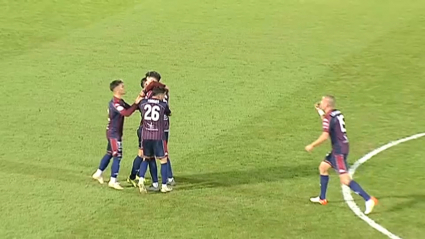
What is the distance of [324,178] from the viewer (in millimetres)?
14844

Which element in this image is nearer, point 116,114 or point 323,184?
point 323,184

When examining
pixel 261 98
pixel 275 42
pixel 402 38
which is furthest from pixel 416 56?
pixel 261 98

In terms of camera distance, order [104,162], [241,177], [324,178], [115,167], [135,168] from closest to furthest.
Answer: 1. [324,178]
2. [115,167]
3. [135,168]
4. [104,162]
5. [241,177]

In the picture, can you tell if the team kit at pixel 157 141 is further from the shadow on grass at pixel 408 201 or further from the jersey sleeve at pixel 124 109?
the shadow on grass at pixel 408 201

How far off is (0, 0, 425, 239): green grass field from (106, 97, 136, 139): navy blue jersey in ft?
3.44

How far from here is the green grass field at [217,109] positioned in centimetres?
1459

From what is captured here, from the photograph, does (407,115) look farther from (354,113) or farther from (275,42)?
(275,42)

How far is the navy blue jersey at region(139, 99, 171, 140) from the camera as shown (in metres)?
14.9

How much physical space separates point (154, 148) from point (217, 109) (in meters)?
5.07

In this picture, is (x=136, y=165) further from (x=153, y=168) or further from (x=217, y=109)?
(x=217, y=109)

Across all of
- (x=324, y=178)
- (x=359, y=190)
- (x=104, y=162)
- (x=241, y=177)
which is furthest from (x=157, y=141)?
(x=359, y=190)

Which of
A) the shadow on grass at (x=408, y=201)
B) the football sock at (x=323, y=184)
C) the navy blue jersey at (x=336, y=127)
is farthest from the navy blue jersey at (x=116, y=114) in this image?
the shadow on grass at (x=408, y=201)

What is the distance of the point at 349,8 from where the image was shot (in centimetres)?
2898

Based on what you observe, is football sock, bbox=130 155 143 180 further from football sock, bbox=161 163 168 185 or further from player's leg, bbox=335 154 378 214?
player's leg, bbox=335 154 378 214
